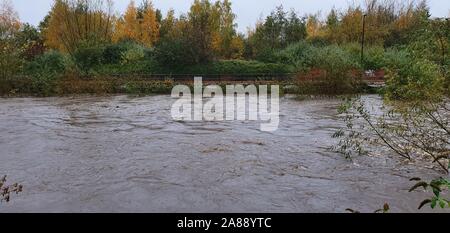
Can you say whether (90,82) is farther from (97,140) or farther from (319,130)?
(319,130)

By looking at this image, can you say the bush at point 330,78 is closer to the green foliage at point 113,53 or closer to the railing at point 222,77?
the railing at point 222,77

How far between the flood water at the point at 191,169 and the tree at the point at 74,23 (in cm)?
2593

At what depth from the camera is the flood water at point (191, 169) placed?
7047mm

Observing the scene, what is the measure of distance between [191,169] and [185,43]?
24973 mm

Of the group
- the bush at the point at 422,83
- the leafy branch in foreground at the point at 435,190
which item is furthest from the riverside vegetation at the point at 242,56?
the leafy branch in foreground at the point at 435,190

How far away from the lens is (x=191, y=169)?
29.4ft

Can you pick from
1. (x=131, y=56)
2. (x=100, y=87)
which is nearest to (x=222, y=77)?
(x=131, y=56)

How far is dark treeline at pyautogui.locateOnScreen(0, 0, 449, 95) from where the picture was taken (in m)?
28.8

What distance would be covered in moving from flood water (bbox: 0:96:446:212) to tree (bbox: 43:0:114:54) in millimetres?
25927

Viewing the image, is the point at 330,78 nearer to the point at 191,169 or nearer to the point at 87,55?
the point at 191,169

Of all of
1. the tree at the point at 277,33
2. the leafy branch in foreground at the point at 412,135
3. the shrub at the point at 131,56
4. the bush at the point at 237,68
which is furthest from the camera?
the tree at the point at 277,33

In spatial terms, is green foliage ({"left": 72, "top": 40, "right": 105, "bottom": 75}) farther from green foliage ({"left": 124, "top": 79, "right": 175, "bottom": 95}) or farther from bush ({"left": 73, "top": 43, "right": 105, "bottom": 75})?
green foliage ({"left": 124, "top": 79, "right": 175, "bottom": 95})

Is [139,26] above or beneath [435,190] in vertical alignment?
above

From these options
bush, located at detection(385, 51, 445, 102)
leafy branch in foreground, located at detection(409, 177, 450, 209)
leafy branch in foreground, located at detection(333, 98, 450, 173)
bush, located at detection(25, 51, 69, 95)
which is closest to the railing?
bush, located at detection(25, 51, 69, 95)
